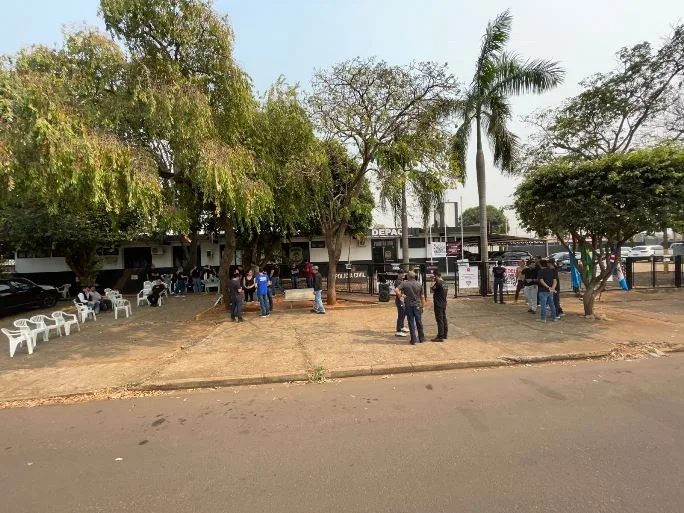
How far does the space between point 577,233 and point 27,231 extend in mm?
20467

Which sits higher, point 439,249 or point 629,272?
point 439,249

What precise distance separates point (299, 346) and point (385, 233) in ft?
63.8

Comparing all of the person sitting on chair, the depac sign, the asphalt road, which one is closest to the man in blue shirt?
the person sitting on chair

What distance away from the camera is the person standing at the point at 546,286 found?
10141mm

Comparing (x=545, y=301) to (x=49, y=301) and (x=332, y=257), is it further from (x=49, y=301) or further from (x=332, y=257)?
(x=49, y=301)

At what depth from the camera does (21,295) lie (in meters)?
16.8

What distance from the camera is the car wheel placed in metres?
18.4

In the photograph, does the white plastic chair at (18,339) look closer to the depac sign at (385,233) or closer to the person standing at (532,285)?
the person standing at (532,285)

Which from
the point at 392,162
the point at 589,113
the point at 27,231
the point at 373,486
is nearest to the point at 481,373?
the point at 373,486

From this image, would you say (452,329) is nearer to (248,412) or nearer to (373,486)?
(248,412)

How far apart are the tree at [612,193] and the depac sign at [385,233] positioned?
1693 centimetres

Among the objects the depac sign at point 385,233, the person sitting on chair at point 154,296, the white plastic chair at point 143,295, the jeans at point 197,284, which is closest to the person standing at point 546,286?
the person sitting on chair at point 154,296

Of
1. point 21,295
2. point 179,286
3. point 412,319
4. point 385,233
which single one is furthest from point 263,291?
point 385,233

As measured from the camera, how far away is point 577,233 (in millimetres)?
10766
